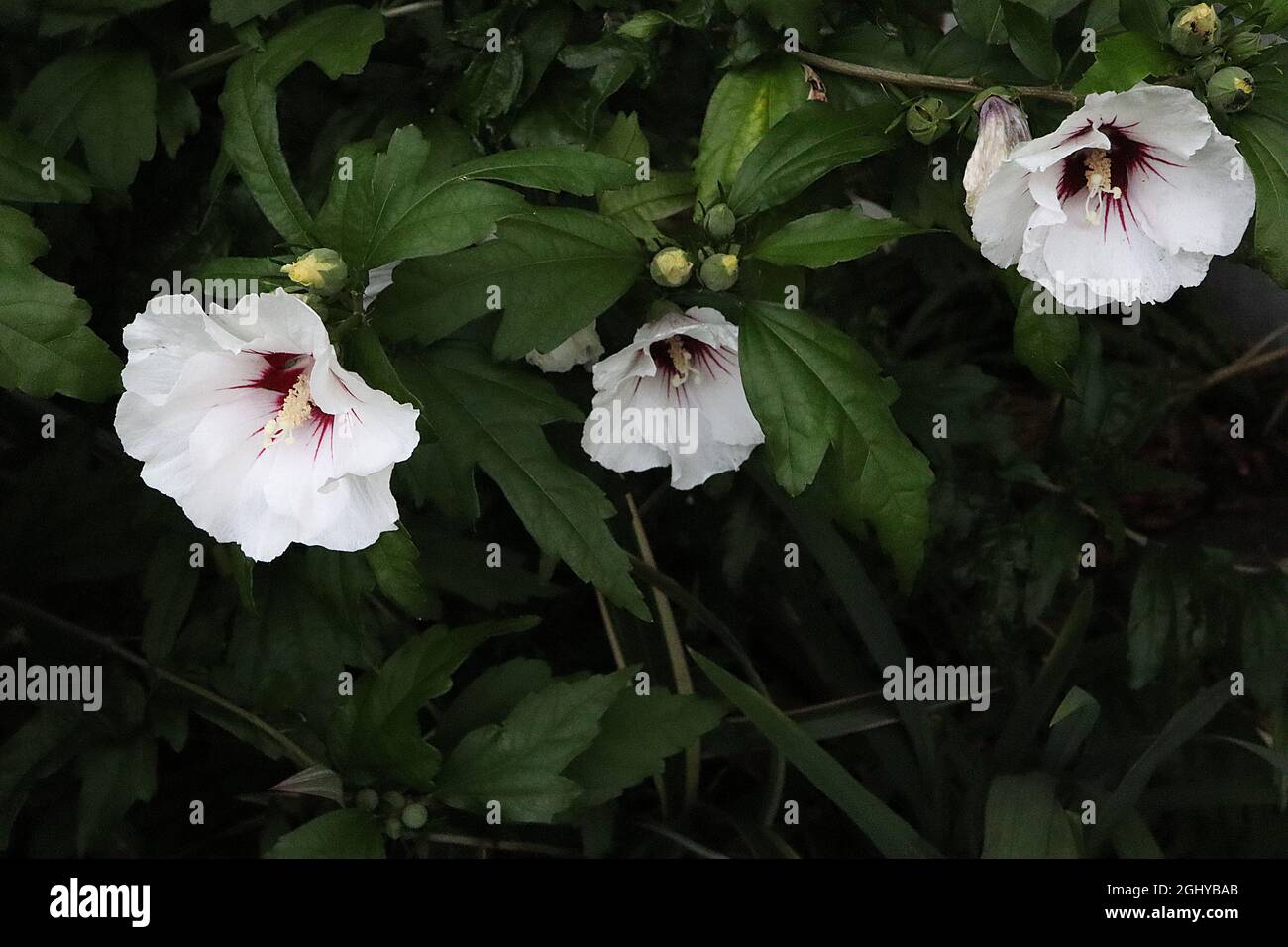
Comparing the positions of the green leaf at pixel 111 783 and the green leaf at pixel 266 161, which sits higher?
the green leaf at pixel 266 161

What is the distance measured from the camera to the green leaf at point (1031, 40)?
4.48 ft

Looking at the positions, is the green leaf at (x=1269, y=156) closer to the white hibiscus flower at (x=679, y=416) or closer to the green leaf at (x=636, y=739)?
the white hibiscus flower at (x=679, y=416)

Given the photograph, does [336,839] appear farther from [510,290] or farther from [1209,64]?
[1209,64]

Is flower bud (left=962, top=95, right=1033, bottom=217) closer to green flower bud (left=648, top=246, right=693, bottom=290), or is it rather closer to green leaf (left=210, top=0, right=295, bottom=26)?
green flower bud (left=648, top=246, right=693, bottom=290)

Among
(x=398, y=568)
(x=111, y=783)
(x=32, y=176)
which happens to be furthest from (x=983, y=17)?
(x=111, y=783)

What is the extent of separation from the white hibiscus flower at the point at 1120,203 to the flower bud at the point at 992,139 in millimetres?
30

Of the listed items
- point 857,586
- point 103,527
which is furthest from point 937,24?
point 103,527

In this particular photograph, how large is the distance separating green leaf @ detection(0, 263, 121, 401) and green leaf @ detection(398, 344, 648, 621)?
1.25ft

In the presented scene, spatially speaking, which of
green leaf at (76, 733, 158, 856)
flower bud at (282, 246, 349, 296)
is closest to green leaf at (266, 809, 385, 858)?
green leaf at (76, 733, 158, 856)

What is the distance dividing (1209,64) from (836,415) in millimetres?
597

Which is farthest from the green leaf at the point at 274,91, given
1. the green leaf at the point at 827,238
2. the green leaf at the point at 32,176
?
the green leaf at the point at 827,238

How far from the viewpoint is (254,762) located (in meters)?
2.34

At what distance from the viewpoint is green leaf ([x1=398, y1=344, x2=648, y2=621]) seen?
1.51 metres

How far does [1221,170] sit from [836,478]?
60cm
